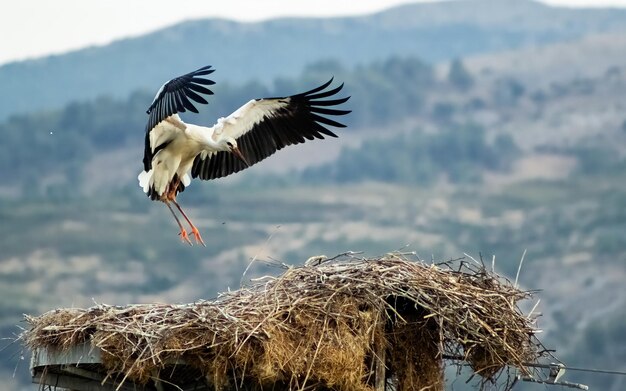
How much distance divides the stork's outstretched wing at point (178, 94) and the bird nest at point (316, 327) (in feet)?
6.79

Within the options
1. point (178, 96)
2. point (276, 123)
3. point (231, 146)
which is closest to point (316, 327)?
point (178, 96)

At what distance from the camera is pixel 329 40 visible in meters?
142

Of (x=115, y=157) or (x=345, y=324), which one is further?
(x=115, y=157)

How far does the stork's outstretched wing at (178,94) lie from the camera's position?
1310cm

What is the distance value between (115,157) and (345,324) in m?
65.1

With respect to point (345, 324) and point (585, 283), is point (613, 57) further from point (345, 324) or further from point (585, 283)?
point (345, 324)

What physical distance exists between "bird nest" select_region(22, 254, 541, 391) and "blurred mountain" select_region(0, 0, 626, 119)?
99244 millimetres

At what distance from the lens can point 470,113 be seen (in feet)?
307

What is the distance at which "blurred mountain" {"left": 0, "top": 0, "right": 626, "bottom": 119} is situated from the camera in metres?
120

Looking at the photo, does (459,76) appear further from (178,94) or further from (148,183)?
(178,94)

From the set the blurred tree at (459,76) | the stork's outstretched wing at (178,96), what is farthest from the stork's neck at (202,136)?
the blurred tree at (459,76)

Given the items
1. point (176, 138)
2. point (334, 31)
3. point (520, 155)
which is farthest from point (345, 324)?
point (334, 31)

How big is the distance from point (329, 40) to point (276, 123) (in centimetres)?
12825

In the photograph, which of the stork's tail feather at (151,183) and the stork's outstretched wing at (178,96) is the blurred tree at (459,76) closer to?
the stork's tail feather at (151,183)
